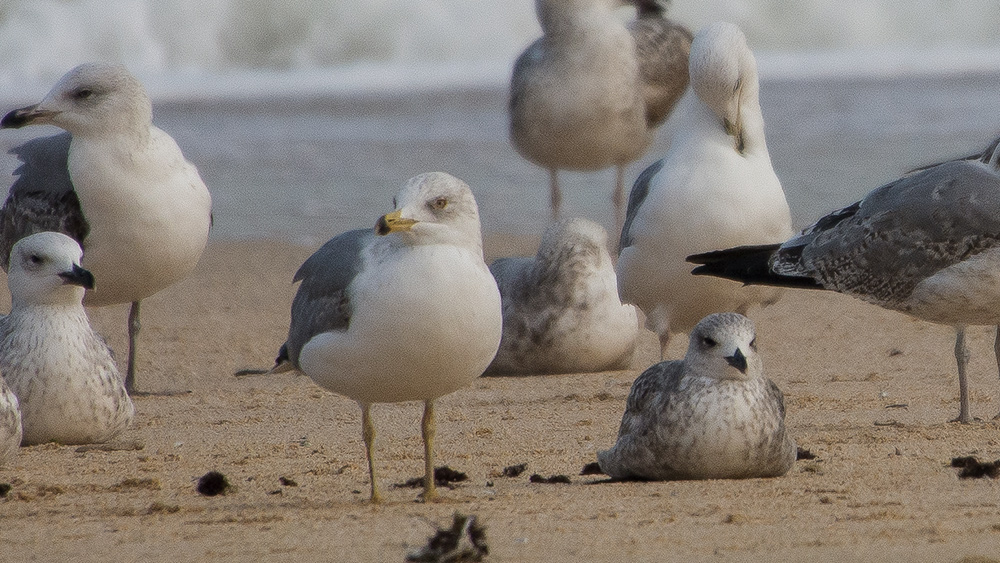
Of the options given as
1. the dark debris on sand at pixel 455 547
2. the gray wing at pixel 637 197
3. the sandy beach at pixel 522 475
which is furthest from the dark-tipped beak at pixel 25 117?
the dark debris on sand at pixel 455 547

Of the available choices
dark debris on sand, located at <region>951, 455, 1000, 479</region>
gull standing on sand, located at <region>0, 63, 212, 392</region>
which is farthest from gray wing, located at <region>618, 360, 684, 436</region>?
gull standing on sand, located at <region>0, 63, 212, 392</region>

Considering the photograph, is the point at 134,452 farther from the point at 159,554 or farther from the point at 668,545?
the point at 668,545

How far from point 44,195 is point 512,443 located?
292cm

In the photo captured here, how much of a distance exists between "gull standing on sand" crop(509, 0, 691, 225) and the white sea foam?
35.1 ft

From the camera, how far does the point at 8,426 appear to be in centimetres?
529

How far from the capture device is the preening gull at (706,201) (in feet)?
22.8

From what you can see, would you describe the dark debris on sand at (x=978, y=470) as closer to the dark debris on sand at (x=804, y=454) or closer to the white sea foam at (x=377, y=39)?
the dark debris on sand at (x=804, y=454)

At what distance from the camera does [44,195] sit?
24.3ft

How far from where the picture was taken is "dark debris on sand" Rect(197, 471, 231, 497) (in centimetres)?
489

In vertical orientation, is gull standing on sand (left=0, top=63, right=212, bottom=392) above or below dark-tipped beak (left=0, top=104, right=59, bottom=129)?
below

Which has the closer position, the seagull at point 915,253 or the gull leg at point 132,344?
the seagull at point 915,253

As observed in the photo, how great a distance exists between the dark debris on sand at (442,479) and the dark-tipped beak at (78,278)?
158 cm

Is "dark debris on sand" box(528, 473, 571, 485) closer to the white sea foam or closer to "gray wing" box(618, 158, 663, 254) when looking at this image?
"gray wing" box(618, 158, 663, 254)

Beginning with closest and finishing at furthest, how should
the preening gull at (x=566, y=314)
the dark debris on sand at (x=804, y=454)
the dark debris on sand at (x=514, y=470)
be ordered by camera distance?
the dark debris on sand at (x=514, y=470)
the dark debris on sand at (x=804, y=454)
the preening gull at (x=566, y=314)
